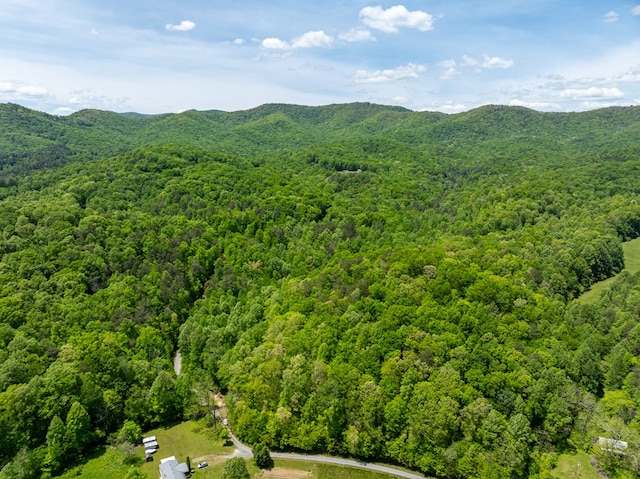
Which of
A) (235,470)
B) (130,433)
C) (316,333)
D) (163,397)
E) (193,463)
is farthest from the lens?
(316,333)

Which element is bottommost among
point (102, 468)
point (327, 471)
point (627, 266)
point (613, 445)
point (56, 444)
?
point (102, 468)

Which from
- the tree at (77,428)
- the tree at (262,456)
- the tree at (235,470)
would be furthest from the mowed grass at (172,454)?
the tree at (235,470)

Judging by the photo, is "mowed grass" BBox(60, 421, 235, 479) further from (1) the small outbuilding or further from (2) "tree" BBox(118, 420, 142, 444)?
(1) the small outbuilding

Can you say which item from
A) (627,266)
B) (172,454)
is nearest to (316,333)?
(172,454)

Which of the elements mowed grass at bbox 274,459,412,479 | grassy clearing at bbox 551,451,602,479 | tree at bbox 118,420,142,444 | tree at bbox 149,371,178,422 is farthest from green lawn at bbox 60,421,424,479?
grassy clearing at bbox 551,451,602,479

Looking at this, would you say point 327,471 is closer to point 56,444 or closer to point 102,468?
point 102,468

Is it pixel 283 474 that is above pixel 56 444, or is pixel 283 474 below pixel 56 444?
below

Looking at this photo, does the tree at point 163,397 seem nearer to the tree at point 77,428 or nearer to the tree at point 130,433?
the tree at point 130,433

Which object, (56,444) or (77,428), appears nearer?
(56,444)
